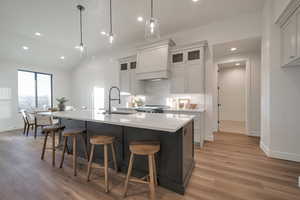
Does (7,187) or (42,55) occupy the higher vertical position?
(42,55)

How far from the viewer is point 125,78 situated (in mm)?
4957

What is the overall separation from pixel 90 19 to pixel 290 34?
4573 mm

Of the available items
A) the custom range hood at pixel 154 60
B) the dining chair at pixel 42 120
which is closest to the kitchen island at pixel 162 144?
the custom range hood at pixel 154 60

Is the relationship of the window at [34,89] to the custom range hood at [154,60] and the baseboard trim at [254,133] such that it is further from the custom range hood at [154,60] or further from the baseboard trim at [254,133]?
the baseboard trim at [254,133]

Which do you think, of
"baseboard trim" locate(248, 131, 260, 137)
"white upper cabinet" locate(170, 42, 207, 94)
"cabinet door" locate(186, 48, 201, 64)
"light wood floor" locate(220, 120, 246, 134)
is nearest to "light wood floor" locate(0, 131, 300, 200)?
"baseboard trim" locate(248, 131, 260, 137)

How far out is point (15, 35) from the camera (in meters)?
4.47

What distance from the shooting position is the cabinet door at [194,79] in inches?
142

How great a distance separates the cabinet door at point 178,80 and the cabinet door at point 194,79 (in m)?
0.11

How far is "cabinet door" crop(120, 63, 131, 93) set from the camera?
489cm

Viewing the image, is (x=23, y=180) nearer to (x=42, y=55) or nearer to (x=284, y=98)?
(x=284, y=98)

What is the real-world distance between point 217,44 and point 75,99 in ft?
23.3

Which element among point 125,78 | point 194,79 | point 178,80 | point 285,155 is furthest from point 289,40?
point 125,78

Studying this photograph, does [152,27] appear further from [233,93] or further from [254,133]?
[233,93]

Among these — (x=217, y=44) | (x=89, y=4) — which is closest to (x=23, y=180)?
(x=89, y=4)
